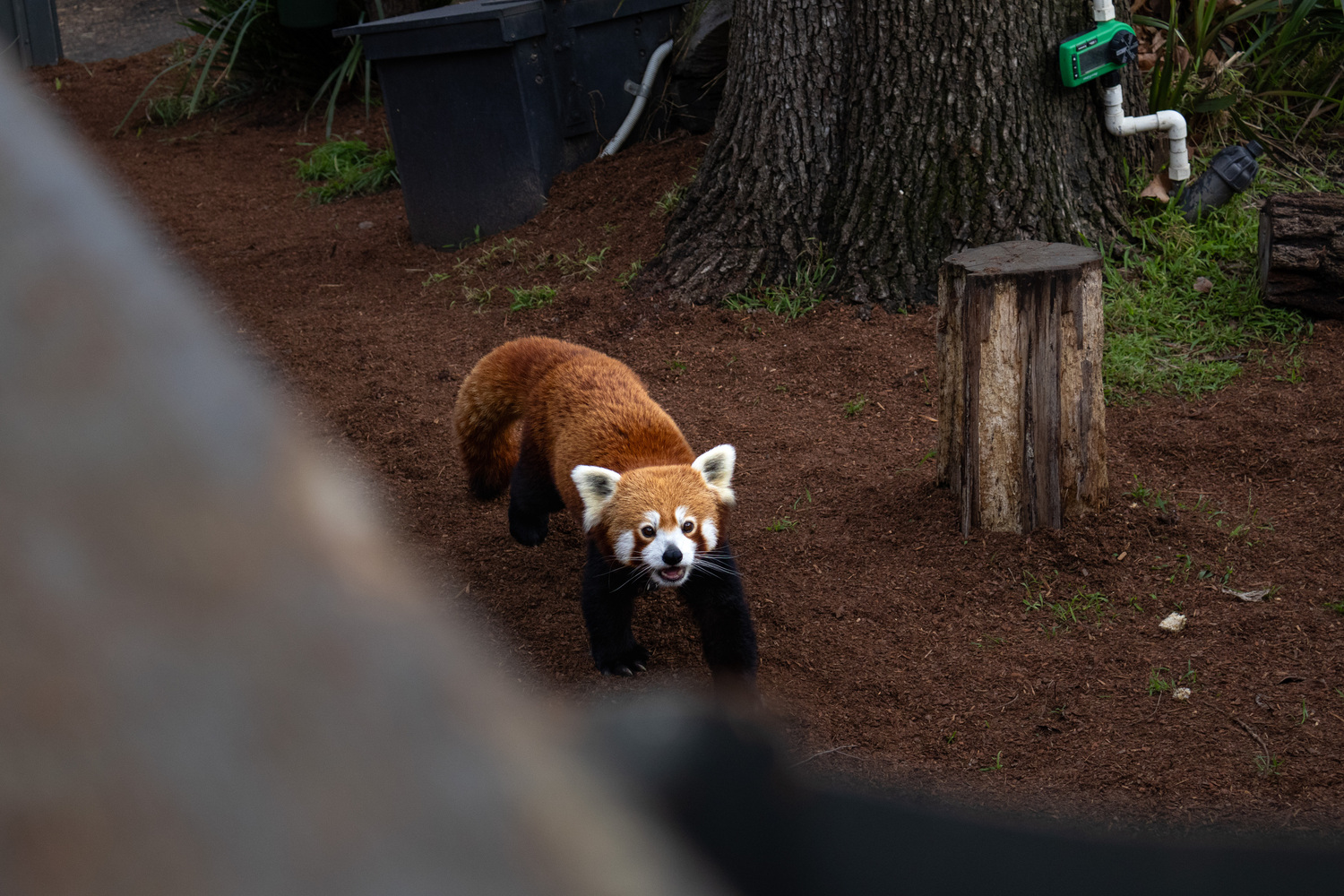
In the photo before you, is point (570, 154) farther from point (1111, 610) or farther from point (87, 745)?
point (87, 745)

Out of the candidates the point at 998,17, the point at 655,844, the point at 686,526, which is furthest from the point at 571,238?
the point at 655,844

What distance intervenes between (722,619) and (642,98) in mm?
4932

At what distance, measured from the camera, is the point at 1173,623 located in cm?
334

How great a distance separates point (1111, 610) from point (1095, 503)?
0.46m

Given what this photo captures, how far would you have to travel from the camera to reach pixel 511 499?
163 inches

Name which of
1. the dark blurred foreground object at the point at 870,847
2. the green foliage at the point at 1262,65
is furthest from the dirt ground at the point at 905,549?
the green foliage at the point at 1262,65

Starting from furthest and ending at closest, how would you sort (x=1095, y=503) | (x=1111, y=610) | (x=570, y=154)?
(x=570, y=154) < (x=1095, y=503) < (x=1111, y=610)

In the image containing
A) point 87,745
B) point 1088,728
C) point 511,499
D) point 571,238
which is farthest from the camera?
point 571,238

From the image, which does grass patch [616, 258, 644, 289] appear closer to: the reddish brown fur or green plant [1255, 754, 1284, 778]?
the reddish brown fur

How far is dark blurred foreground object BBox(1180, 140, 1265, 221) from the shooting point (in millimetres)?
5727

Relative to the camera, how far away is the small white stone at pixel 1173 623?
332 centimetres

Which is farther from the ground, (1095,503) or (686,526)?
(686,526)

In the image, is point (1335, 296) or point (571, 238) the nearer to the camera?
point (1335, 296)

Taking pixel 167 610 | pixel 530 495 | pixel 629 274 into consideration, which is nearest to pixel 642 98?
pixel 629 274
